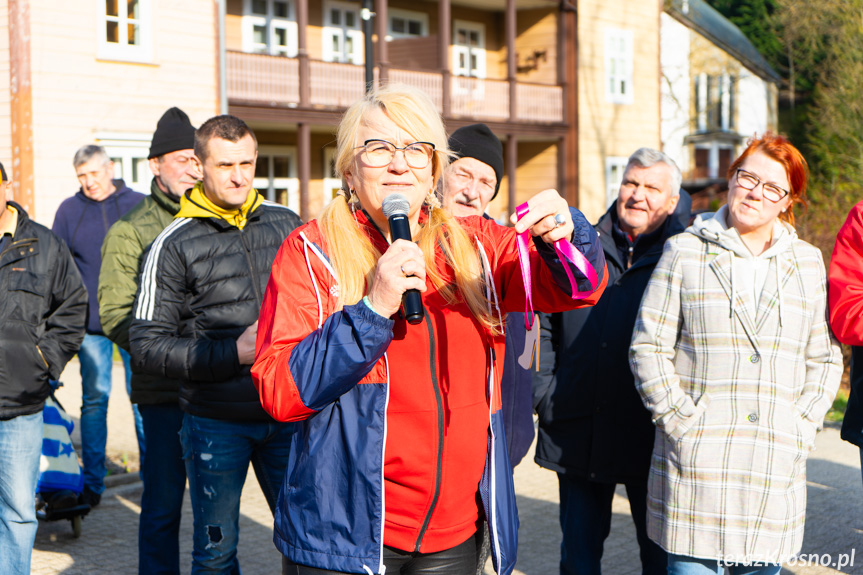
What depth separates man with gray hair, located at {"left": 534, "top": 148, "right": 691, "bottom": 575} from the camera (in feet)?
13.0

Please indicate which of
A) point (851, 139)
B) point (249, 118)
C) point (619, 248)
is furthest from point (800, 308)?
point (851, 139)

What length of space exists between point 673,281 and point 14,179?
1359 cm

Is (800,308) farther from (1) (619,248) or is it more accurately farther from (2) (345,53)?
(2) (345,53)

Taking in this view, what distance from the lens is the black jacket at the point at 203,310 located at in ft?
12.4

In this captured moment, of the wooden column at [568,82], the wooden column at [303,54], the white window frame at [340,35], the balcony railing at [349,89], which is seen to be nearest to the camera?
the balcony railing at [349,89]

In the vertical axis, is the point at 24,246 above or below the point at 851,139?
below

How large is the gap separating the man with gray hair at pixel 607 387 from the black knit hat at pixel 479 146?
597mm

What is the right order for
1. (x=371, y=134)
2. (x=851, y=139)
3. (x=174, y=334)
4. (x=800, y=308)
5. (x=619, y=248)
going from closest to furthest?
1. (x=371, y=134)
2. (x=800, y=308)
3. (x=174, y=334)
4. (x=619, y=248)
5. (x=851, y=139)

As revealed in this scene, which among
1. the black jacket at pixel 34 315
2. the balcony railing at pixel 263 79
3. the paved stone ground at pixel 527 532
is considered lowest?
the paved stone ground at pixel 527 532

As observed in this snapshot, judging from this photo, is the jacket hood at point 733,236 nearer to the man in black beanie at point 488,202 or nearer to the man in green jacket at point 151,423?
the man in black beanie at point 488,202

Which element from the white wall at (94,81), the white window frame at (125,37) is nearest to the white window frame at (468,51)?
the white wall at (94,81)

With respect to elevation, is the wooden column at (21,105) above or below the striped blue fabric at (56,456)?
above

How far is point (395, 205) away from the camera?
231cm

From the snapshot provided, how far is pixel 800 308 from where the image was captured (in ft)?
11.1
